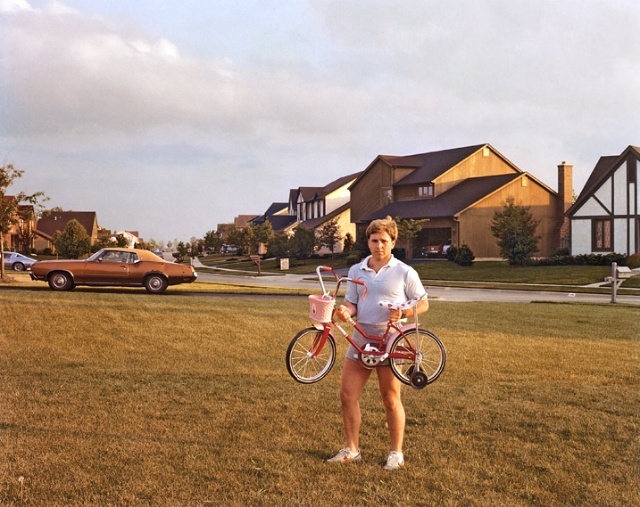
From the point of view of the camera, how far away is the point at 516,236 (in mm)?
49125

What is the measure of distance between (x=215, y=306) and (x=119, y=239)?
48.3m

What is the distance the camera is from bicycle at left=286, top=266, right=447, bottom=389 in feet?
20.5

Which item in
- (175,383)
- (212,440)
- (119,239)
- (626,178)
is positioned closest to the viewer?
(212,440)

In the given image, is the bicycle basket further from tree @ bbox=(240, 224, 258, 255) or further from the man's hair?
tree @ bbox=(240, 224, 258, 255)

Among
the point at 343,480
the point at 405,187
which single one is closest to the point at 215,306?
the point at 343,480

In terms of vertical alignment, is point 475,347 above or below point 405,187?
below

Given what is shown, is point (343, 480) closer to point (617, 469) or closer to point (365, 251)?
point (617, 469)

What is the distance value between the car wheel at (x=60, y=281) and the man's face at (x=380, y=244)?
21905mm

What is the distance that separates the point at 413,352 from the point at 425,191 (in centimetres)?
5810

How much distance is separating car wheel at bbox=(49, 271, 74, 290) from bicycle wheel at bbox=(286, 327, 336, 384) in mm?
21405

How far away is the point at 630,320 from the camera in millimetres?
20969

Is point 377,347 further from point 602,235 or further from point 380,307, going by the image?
point 602,235

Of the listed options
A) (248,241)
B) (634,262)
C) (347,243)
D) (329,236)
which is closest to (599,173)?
(634,262)

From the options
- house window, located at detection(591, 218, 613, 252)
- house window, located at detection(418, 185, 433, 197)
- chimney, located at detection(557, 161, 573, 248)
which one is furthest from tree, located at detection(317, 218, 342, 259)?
house window, located at detection(591, 218, 613, 252)
